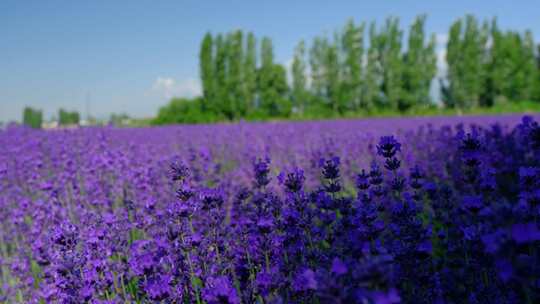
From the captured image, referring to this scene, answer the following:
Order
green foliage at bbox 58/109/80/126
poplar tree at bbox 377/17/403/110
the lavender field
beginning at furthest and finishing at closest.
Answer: green foliage at bbox 58/109/80/126 → poplar tree at bbox 377/17/403/110 → the lavender field

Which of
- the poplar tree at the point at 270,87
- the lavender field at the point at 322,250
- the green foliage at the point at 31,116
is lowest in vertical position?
the lavender field at the point at 322,250

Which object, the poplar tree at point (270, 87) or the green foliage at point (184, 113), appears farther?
the poplar tree at point (270, 87)

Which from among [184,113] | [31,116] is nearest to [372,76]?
[184,113]

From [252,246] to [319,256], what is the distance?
1.19 ft

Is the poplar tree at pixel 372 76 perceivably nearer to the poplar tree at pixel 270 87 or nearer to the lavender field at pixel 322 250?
the poplar tree at pixel 270 87

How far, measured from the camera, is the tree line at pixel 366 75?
2914 centimetres

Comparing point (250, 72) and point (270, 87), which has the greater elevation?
point (250, 72)

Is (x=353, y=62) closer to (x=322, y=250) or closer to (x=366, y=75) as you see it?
(x=366, y=75)

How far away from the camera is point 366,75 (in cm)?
2903

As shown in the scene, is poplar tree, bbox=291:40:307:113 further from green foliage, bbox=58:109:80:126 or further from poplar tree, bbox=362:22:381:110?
green foliage, bbox=58:109:80:126

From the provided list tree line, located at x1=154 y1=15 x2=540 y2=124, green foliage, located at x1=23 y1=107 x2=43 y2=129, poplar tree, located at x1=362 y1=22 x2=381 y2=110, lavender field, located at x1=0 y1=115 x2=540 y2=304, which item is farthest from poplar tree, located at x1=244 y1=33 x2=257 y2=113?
lavender field, located at x1=0 y1=115 x2=540 y2=304

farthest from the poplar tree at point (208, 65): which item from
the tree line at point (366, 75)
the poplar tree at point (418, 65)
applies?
the poplar tree at point (418, 65)

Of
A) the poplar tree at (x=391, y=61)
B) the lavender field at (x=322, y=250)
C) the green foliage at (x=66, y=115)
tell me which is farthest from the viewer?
the green foliage at (x=66, y=115)

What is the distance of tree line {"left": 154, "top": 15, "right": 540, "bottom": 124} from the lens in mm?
29141
